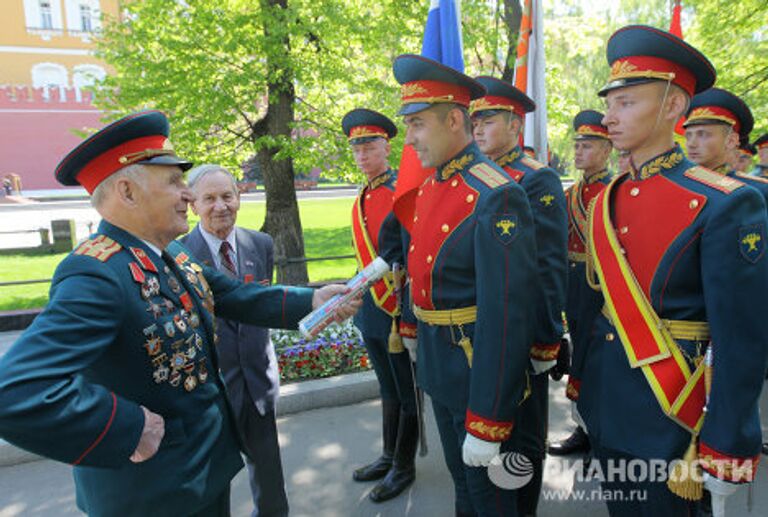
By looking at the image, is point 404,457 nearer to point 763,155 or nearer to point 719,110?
point 719,110

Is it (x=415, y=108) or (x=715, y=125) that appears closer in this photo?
(x=415, y=108)

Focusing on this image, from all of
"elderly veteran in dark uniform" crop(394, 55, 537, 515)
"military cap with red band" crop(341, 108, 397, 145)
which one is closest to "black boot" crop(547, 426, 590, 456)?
"elderly veteran in dark uniform" crop(394, 55, 537, 515)

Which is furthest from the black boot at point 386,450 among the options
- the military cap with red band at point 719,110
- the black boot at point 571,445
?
the military cap with red band at point 719,110

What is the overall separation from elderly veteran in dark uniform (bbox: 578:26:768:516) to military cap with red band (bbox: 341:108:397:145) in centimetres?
214

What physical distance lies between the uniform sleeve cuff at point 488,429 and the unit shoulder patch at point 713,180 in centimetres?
128

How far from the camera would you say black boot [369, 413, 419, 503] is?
12.4 ft

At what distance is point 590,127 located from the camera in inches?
199

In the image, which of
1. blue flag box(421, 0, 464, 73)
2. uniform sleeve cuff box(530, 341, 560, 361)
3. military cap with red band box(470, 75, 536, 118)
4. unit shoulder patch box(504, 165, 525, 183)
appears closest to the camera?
uniform sleeve cuff box(530, 341, 560, 361)

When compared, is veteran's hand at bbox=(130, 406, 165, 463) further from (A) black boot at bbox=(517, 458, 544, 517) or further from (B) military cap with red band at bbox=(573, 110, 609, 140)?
(B) military cap with red band at bbox=(573, 110, 609, 140)

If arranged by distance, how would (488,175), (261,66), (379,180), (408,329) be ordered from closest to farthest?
(488,175), (408,329), (379,180), (261,66)

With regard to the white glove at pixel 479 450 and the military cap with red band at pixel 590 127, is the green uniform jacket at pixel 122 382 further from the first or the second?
the military cap with red band at pixel 590 127

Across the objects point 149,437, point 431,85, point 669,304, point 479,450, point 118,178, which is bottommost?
point 479,450

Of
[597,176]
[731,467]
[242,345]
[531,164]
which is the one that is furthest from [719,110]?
[242,345]

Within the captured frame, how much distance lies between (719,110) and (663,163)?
102 inches
